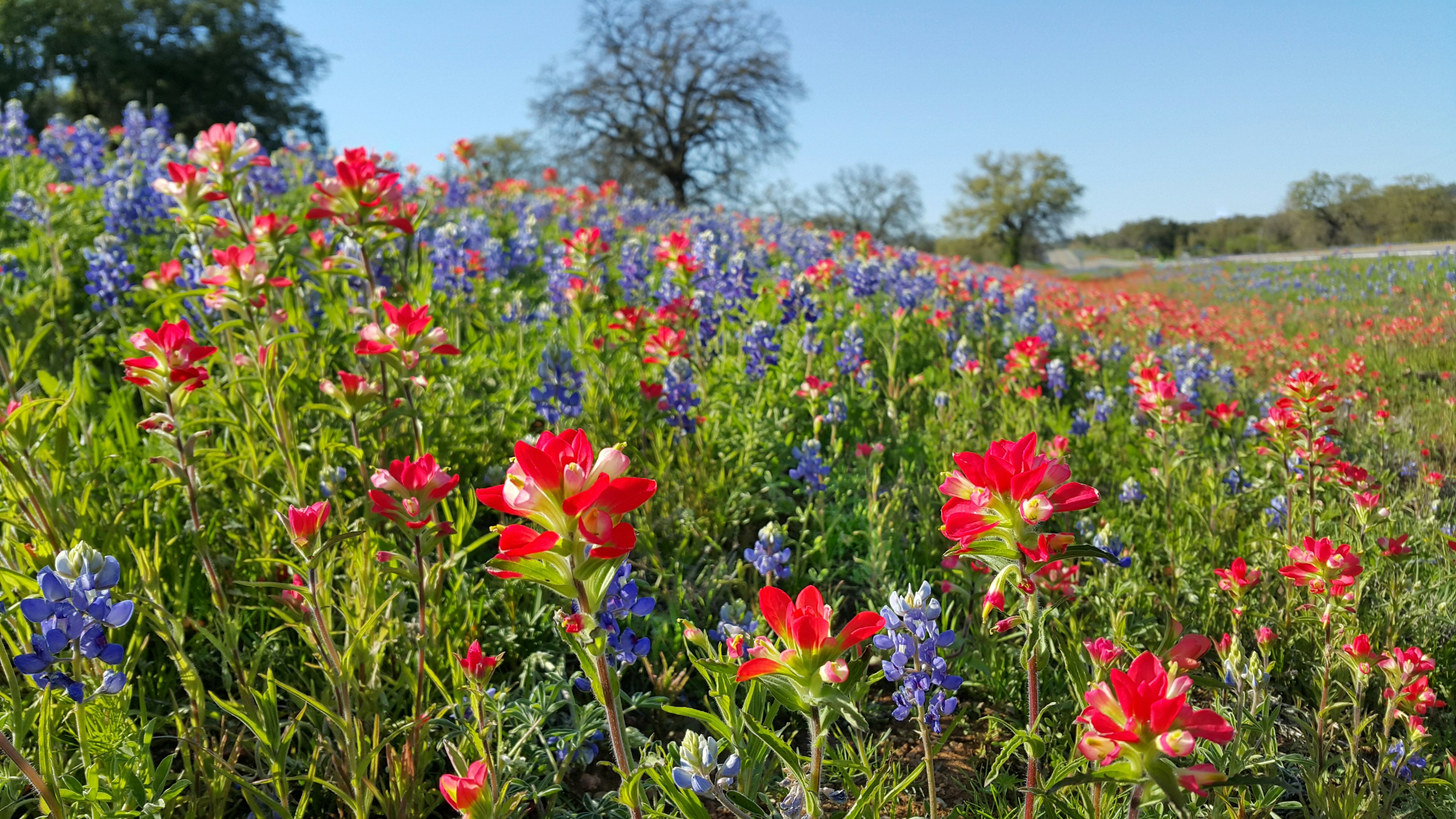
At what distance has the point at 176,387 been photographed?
183 centimetres

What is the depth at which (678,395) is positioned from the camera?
2.96 m

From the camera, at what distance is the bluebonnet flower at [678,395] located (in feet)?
9.71

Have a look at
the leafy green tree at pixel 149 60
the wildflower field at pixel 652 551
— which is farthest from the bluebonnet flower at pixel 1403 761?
the leafy green tree at pixel 149 60

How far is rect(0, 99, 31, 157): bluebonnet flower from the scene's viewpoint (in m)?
6.63

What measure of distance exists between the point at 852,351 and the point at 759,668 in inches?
116

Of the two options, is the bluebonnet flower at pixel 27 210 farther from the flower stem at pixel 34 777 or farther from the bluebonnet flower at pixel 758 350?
the flower stem at pixel 34 777

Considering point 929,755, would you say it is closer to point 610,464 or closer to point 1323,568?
point 610,464

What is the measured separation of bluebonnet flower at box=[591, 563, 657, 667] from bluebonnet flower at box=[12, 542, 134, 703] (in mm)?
728

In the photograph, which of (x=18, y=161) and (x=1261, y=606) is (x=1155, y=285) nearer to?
(x=1261, y=606)

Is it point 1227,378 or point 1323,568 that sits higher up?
point 1227,378

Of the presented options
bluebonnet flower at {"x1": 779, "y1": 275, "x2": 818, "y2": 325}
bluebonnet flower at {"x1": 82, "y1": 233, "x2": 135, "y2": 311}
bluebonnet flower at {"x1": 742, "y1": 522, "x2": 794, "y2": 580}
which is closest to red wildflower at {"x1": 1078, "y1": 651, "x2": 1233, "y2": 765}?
bluebonnet flower at {"x1": 742, "y1": 522, "x2": 794, "y2": 580}

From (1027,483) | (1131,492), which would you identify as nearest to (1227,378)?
(1131,492)

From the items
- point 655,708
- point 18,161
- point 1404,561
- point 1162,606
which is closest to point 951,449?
point 1162,606

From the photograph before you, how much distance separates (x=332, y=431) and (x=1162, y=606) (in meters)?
2.87
